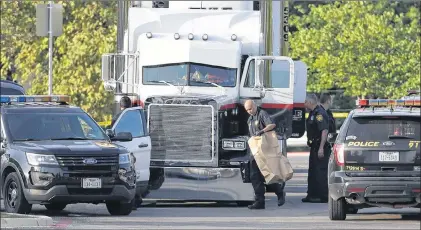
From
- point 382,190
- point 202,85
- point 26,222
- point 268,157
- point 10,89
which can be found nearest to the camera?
point 26,222

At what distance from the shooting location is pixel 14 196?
63.0 feet

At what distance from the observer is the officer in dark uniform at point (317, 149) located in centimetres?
2278

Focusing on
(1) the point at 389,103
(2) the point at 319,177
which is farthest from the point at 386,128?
Answer: (2) the point at 319,177

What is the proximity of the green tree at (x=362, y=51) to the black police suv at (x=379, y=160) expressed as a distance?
3254cm

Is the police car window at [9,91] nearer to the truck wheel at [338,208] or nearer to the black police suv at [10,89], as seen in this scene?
the black police suv at [10,89]

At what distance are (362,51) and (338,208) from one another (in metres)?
33.1

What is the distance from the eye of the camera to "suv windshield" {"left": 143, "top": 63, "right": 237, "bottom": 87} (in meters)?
23.2

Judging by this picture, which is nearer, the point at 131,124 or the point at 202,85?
the point at 131,124

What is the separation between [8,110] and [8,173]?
1.27m

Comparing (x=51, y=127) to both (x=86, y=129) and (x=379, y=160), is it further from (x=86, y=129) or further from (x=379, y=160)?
(x=379, y=160)

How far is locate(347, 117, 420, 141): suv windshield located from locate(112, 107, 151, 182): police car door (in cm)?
384

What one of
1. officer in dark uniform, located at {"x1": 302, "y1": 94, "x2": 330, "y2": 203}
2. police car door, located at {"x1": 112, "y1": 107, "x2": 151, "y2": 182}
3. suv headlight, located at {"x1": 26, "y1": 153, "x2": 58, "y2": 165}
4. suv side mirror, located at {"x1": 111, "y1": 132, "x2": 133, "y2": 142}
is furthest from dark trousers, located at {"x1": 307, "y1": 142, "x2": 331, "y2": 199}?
suv headlight, located at {"x1": 26, "y1": 153, "x2": 58, "y2": 165}

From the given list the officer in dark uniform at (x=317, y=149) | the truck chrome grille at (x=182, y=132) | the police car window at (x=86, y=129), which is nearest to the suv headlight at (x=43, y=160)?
the police car window at (x=86, y=129)

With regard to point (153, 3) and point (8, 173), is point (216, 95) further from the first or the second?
point (8, 173)
